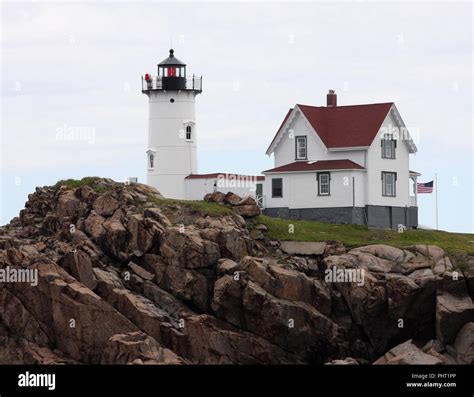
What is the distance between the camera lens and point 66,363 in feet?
238

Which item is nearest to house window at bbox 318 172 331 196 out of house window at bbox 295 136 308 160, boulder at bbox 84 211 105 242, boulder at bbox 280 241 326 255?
house window at bbox 295 136 308 160

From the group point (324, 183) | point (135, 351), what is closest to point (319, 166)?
point (324, 183)

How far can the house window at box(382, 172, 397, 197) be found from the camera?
299 feet

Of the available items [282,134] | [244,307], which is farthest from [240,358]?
[282,134]

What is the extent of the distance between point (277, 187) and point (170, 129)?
356 inches

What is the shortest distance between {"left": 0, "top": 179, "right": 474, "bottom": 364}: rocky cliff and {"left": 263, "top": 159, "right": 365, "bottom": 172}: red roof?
28.6ft

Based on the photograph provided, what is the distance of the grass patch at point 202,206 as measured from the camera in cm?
8212

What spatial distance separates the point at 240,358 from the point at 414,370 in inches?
409

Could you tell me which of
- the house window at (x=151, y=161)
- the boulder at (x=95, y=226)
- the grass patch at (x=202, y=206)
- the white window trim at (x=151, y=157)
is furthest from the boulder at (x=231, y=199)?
the house window at (x=151, y=161)

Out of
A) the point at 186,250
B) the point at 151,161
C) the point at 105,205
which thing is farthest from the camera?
the point at 151,161

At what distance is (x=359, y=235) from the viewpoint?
278 ft

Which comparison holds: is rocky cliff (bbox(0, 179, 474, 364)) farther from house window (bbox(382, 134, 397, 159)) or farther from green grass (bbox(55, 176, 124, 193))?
house window (bbox(382, 134, 397, 159))

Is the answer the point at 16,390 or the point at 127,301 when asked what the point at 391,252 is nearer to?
the point at 127,301

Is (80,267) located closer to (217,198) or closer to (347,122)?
(217,198)
